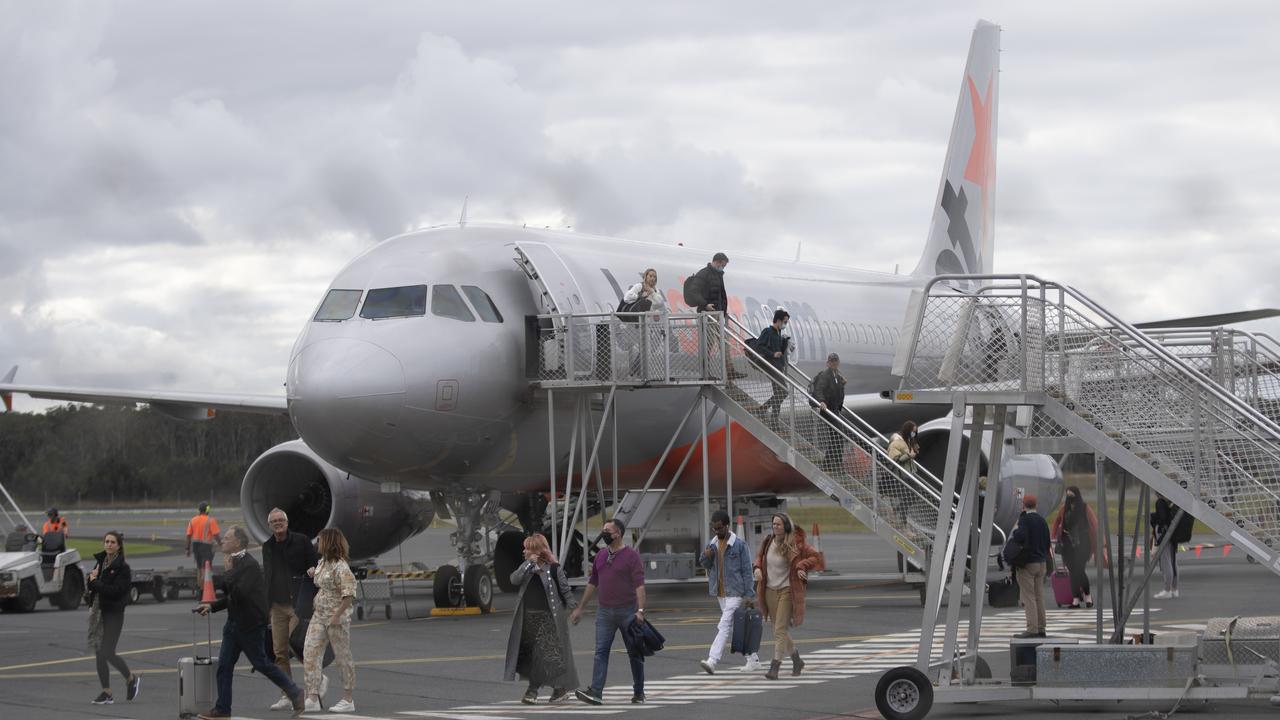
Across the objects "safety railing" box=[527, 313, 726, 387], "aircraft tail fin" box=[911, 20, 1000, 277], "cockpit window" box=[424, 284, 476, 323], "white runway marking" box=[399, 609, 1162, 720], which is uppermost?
"aircraft tail fin" box=[911, 20, 1000, 277]

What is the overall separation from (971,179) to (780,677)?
21.4 meters

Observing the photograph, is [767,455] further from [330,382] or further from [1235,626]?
[1235,626]

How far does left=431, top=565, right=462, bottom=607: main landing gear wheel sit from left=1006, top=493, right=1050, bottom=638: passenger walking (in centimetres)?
686

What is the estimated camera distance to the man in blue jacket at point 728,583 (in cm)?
1450

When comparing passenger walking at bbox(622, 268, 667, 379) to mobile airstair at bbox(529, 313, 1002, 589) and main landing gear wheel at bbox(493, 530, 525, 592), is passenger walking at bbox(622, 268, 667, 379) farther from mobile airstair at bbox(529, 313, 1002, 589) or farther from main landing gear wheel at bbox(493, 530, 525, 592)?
main landing gear wheel at bbox(493, 530, 525, 592)

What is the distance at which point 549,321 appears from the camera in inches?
760

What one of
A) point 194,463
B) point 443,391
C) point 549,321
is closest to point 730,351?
point 549,321

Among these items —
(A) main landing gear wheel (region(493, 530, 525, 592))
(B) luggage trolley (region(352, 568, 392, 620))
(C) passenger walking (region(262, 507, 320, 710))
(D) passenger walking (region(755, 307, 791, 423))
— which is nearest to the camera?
(C) passenger walking (region(262, 507, 320, 710))

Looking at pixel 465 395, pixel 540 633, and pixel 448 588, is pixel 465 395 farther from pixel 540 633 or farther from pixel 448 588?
pixel 540 633

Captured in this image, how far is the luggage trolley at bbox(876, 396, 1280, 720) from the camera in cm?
1102

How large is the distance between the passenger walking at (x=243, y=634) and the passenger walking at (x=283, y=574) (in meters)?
1.16

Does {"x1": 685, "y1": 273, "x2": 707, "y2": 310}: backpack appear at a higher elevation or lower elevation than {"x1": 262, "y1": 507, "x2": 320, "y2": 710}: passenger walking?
higher

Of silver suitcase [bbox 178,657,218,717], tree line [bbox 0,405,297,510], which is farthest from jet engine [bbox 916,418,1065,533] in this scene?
tree line [bbox 0,405,297,510]

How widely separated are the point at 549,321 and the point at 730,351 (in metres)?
2.21
